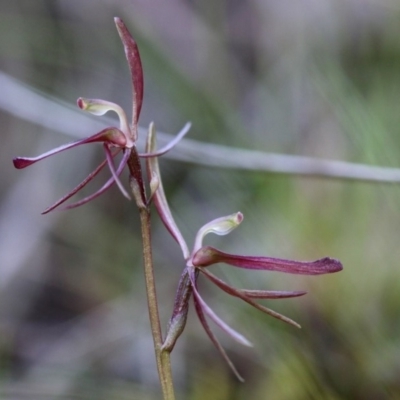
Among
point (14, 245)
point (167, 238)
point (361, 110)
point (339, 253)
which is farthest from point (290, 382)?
point (14, 245)

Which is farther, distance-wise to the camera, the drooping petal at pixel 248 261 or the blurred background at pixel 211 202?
the blurred background at pixel 211 202

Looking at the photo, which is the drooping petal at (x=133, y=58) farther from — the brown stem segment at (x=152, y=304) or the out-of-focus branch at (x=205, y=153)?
the out-of-focus branch at (x=205, y=153)

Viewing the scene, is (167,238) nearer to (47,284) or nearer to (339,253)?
(47,284)

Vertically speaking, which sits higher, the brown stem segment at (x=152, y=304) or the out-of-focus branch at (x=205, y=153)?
the brown stem segment at (x=152, y=304)


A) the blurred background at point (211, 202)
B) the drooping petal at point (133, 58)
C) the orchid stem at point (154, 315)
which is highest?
the drooping petal at point (133, 58)

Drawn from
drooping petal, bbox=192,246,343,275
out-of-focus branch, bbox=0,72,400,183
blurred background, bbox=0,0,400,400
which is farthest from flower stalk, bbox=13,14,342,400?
out-of-focus branch, bbox=0,72,400,183

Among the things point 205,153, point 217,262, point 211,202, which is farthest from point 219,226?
point 211,202

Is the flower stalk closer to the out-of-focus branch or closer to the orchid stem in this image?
the orchid stem

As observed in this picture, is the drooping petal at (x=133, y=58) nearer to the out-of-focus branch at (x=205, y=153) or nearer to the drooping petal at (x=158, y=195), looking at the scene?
the drooping petal at (x=158, y=195)

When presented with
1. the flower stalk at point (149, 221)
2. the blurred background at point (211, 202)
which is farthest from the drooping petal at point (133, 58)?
the blurred background at point (211, 202)
